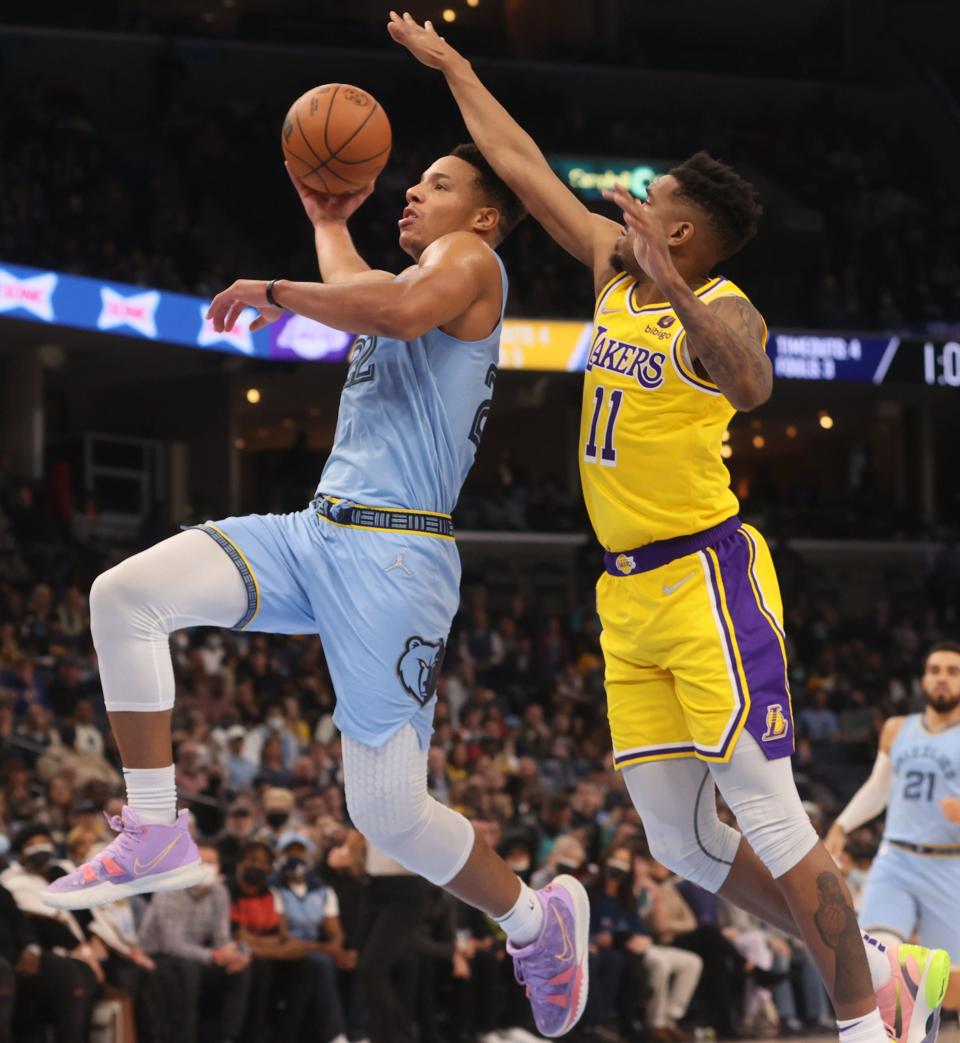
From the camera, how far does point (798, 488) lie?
25.8 metres

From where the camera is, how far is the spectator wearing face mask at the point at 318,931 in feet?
34.7

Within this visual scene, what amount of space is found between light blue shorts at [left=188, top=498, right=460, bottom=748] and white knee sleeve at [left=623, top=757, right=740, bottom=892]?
0.65 metres

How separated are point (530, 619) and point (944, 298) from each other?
8.74 m

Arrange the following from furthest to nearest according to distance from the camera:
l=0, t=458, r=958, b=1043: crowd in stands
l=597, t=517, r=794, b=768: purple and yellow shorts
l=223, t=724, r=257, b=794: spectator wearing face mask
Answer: l=223, t=724, r=257, b=794: spectator wearing face mask, l=0, t=458, r=958, b=1043: crowd in stands, l=597, t=517, r=794, b=768: purple and yellow shorts

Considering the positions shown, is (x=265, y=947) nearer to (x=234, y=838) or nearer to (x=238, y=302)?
(x=234, y=838)

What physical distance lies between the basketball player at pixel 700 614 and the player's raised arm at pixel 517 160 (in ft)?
0.79

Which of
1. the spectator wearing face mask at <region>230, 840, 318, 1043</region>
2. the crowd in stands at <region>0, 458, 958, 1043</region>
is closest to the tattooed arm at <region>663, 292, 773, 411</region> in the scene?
the crowd in stands at <region>0, 458, 958, 1043</region>

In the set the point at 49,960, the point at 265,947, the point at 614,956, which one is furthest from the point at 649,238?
the point at 614,956

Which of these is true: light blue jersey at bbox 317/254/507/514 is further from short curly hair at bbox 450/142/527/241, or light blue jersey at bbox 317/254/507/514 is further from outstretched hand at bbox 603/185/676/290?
outstretched hand at bbox 603/185/676/290

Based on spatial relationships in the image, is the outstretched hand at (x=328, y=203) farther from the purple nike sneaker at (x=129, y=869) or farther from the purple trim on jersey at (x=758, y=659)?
the purple nike sneaker at (x=129, y=869)

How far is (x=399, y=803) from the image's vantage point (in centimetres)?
455

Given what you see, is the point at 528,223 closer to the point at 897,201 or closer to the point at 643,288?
the point at 897,201

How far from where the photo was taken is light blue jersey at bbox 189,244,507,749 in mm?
4551

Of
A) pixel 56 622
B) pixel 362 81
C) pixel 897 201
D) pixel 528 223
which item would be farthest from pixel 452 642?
pixel 897 201
